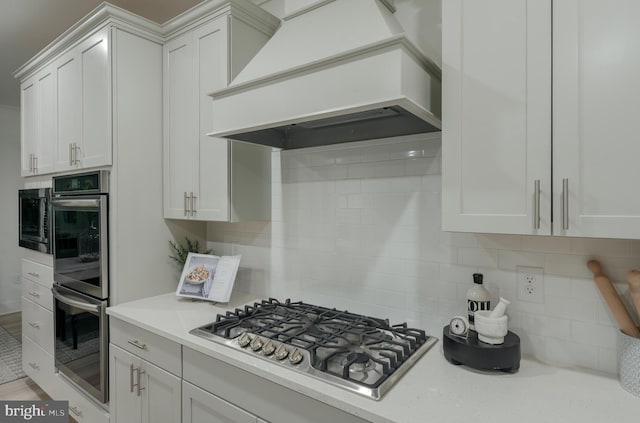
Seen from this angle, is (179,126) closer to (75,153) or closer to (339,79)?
(75,153)

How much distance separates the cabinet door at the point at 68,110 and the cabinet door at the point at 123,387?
128cm

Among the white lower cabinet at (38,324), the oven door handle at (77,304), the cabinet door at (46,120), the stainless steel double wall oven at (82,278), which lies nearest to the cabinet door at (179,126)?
the stainless steel double wall oven at (82,278)

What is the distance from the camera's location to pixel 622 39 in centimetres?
96

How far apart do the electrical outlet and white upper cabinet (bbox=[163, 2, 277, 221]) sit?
1.37 m

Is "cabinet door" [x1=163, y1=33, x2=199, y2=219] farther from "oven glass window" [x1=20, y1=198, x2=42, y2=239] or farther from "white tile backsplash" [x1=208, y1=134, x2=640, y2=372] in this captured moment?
"oven glass window" [x1=20, y1=198, x2=42, y2=239]

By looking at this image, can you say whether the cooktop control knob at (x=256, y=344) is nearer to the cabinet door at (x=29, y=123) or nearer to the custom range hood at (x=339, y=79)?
the custom range hood at (x=339, y=79)

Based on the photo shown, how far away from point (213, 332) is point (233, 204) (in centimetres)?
69

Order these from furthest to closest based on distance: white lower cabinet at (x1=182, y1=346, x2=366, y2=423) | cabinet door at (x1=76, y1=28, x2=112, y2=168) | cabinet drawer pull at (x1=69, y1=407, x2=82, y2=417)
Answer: cabinet drawer pull at (x1=69, y1=407, x2=82, y2=417) → cabinet door at (x1=76, y1=28, x2=112, y2=168) → white lower cabinet at (x1=182, y1=346, x2=366, y2=423)

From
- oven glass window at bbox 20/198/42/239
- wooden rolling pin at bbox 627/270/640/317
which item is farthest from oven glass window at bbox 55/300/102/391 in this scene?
wooden rolling pin at bbox 627/270/640/317

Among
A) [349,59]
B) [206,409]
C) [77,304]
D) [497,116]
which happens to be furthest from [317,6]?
[77,304]

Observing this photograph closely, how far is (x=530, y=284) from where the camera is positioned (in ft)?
4.50

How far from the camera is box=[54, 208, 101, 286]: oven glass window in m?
2.12

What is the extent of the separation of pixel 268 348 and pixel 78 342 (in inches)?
64.9

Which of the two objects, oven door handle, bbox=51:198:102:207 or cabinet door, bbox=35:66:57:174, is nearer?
oven door handle, bbox=51:198:102:207
